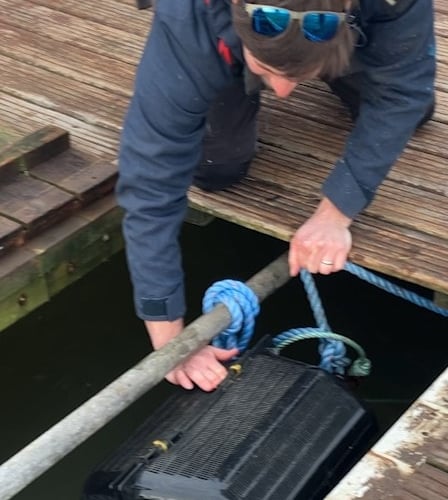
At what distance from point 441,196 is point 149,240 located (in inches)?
33.1

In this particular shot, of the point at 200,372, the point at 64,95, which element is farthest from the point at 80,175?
the point at 200,372

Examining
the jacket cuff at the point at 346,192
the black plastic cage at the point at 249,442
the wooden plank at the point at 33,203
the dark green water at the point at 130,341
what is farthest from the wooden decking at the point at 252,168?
the dark green water at the point at 130,341

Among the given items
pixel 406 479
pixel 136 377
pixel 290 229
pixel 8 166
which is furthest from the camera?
pixel 8 166

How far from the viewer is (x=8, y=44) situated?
10.9ft

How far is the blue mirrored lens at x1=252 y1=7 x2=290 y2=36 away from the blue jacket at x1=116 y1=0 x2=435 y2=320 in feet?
0.82

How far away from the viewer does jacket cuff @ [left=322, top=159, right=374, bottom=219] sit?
220cm

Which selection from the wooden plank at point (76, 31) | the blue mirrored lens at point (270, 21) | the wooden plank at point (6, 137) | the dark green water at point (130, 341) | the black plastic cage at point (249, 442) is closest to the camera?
the blue mirrored lens at point (270, 21)

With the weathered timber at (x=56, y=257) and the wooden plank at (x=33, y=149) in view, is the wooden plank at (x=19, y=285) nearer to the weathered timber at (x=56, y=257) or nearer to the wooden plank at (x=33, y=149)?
the weathered timber at (x=56, y=257)

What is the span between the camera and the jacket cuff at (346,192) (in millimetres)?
2201

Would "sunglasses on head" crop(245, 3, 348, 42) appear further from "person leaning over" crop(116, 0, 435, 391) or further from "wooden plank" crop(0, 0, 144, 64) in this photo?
"wooden plank" crop(0, 0, 144, 64)

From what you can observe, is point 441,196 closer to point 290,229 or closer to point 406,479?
point 290,229

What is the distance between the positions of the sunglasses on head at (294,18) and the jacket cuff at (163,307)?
685mm

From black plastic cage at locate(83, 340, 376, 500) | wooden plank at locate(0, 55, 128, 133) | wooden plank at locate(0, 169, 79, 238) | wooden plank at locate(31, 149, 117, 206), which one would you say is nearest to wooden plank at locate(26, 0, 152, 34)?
wooden plank at locate(0, 55, 128, 133)

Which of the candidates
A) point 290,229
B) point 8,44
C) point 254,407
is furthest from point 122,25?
point 254,407
